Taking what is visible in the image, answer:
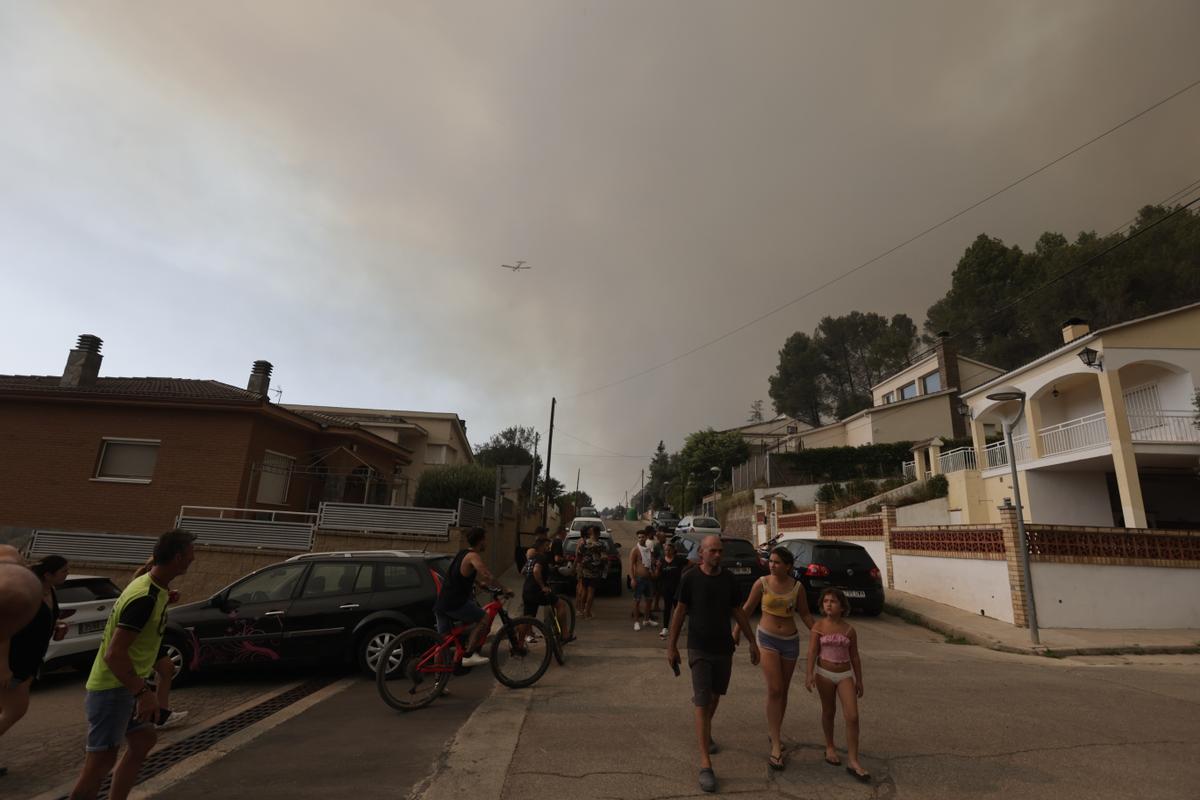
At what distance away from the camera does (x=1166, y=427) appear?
622 inches

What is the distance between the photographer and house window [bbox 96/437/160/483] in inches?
591

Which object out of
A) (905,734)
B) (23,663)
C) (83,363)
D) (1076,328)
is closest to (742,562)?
(905,734)

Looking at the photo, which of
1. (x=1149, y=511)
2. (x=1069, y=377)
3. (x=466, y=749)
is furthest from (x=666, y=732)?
(x=1149, y=511)

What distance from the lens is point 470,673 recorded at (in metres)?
7.09

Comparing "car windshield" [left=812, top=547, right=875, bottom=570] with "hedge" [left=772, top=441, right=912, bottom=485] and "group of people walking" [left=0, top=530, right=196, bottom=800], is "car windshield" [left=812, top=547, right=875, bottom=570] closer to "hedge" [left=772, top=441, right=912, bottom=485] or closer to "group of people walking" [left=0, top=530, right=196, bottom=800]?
"group of people walking" [left=0, top=530, right=196, bottom=800]

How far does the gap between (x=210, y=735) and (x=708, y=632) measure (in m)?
4.57

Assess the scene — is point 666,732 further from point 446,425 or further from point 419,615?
point 446,425

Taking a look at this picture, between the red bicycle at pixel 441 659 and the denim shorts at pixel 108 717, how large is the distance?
2354mm

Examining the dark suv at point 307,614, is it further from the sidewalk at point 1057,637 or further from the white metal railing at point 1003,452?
the white metal railing at point 1003,452

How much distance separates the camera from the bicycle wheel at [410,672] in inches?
215

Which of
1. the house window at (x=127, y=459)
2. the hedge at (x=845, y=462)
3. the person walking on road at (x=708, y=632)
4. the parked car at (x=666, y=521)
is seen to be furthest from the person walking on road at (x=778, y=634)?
the hedge at (x=845, y=462)

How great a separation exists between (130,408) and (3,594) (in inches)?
699

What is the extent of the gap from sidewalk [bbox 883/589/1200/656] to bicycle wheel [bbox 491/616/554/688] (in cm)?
774

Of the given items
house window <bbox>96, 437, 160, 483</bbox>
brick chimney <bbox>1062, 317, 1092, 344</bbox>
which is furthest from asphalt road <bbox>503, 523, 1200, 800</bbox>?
brick chimney <bbox>1062, 317, 1092, 344</bbox>
